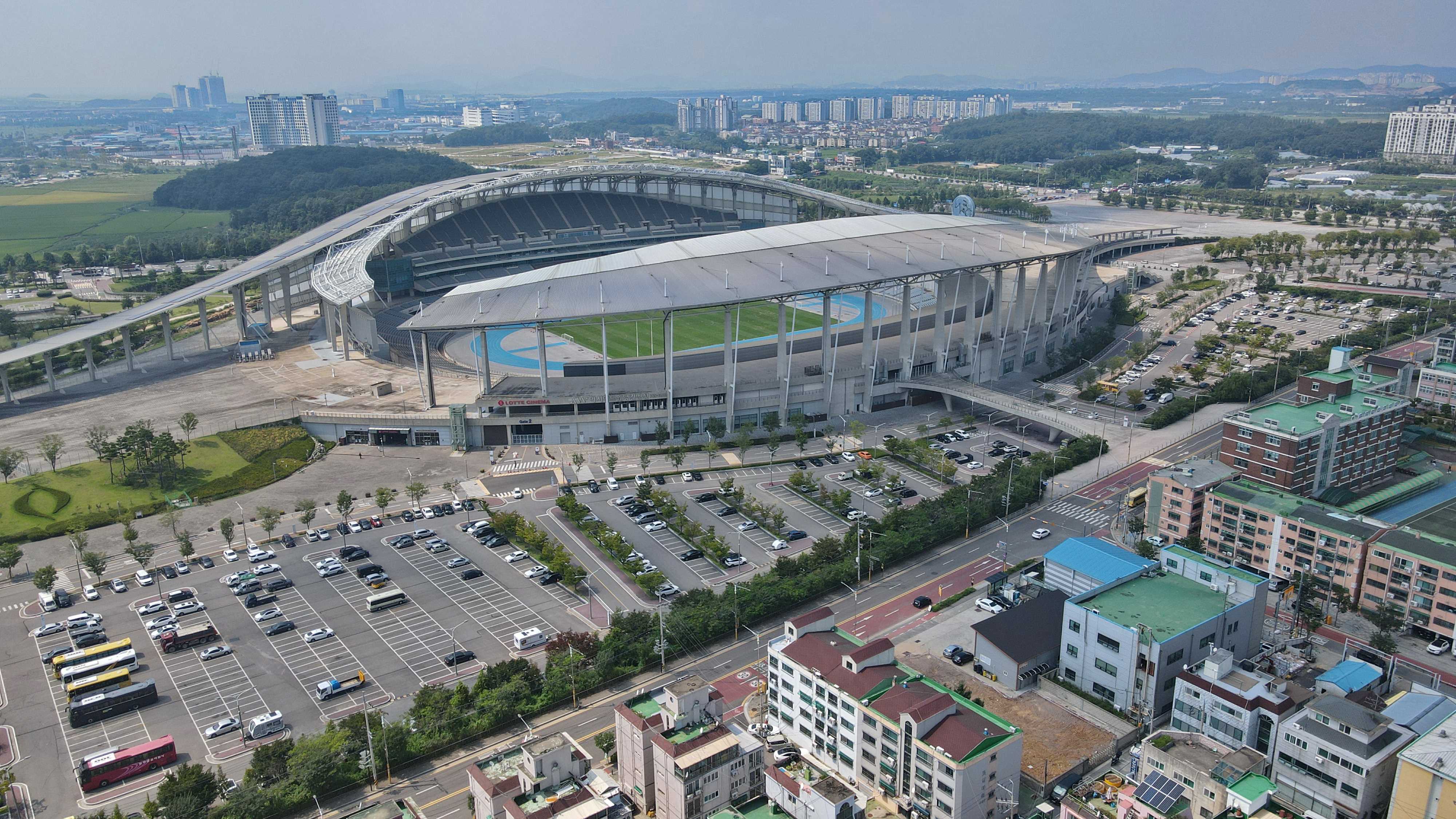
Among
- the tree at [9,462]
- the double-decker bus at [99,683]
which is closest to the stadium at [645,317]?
the tree at [9,462]

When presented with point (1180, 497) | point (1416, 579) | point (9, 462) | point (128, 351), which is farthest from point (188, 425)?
point (1416, 579)

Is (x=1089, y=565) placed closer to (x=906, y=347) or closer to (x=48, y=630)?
(x=906, y=347)

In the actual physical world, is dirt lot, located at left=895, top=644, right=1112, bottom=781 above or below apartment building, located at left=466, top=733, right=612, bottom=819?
below

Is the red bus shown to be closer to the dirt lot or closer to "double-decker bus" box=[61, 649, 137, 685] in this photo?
"double-decker bus" box=[61, 649, 137, 685]

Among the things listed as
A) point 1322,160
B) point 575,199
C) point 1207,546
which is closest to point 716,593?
point 1207,546

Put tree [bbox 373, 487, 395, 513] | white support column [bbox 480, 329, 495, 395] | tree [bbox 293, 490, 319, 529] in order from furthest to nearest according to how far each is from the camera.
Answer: white support column [bbox 480, 329, 495, 395]
tree [bbox 373, 487, 395, 513]
tree [bbox 293, 490, 319, 529]

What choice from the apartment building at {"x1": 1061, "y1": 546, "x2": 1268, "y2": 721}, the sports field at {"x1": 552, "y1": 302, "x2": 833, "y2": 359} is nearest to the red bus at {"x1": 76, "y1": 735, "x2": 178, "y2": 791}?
the apartment building at {"x1": 1061, "y1": 546, "x2": 1268, "y2": 721}

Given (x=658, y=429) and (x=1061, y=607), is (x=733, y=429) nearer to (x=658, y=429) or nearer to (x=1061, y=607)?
(x=658, y=429)

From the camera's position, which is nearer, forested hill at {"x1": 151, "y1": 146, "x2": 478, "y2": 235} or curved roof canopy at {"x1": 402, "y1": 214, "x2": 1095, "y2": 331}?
curved roof canopy at {"x1": 402, "y1": 214, "x2": 1095, "y2": 331}
